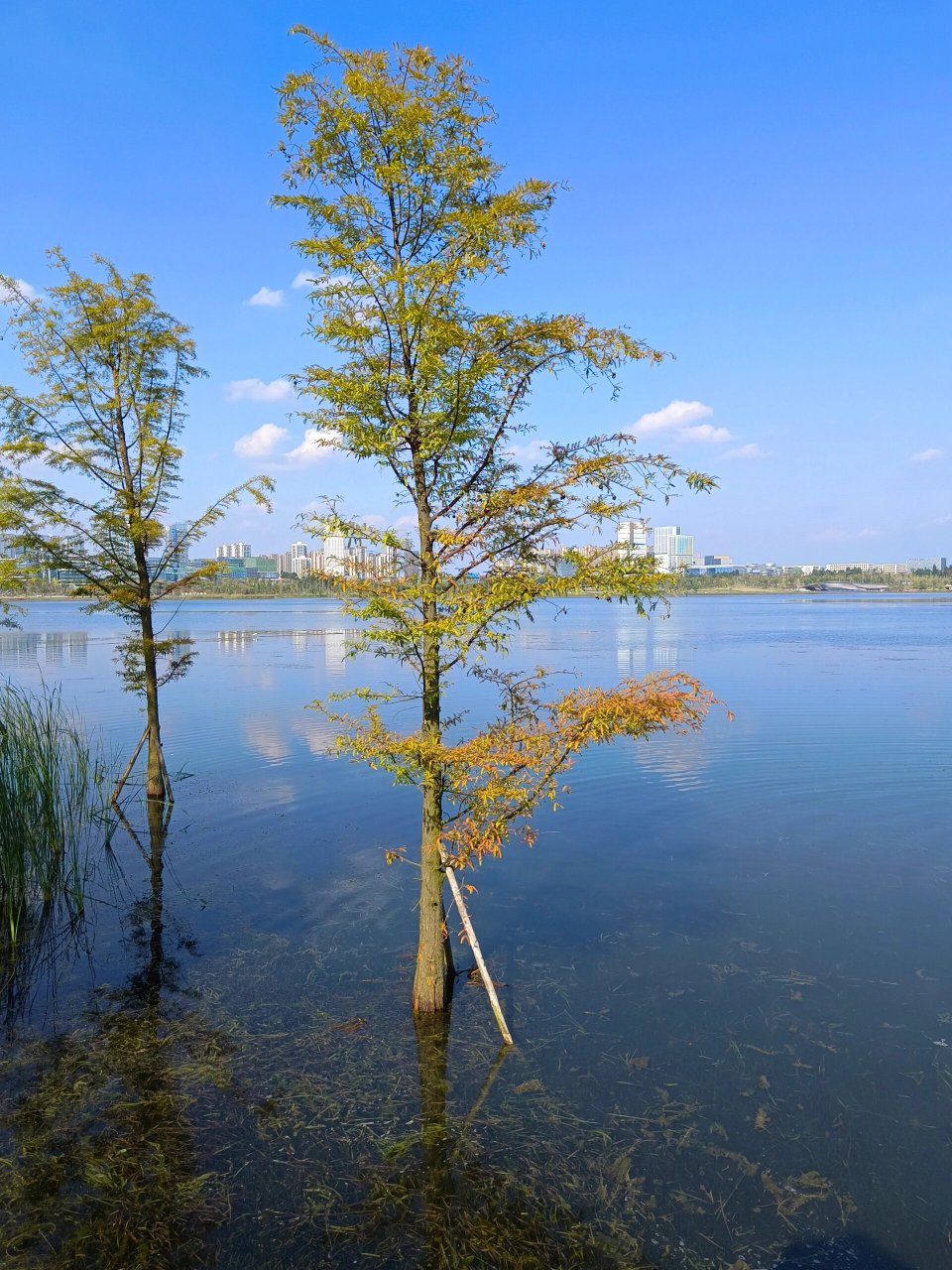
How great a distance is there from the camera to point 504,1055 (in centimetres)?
830

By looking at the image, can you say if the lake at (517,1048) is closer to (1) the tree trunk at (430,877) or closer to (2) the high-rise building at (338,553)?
(1) the tree trunk at (430,877)

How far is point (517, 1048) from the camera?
27.7 ft

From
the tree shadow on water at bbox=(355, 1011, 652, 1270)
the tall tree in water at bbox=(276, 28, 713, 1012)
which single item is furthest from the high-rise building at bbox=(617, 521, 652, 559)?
the tree shadow on water at bbox=(355, 1011, 652, 1270)

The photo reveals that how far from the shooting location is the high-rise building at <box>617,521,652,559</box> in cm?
820

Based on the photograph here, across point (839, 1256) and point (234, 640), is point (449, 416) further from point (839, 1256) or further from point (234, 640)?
point (234, 640)

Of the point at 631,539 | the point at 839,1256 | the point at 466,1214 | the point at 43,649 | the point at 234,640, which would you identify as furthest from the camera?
the point at 234,640

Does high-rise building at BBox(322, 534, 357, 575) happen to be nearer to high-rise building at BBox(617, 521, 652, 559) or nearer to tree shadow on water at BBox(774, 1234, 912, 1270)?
high-rise building at BBox(617, 521, 652, 559)

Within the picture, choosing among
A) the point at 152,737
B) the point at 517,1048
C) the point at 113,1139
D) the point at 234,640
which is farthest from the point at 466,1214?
the point at 234,640

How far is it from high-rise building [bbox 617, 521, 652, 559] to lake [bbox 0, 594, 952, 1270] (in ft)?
7.62

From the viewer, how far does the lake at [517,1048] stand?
19.9ft

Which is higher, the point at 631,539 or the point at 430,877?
the point at 631,539

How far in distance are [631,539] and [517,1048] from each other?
5297 mm

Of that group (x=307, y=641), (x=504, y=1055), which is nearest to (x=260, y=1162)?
(x=504, y=1055)

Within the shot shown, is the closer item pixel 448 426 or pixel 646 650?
pixel 448 426
